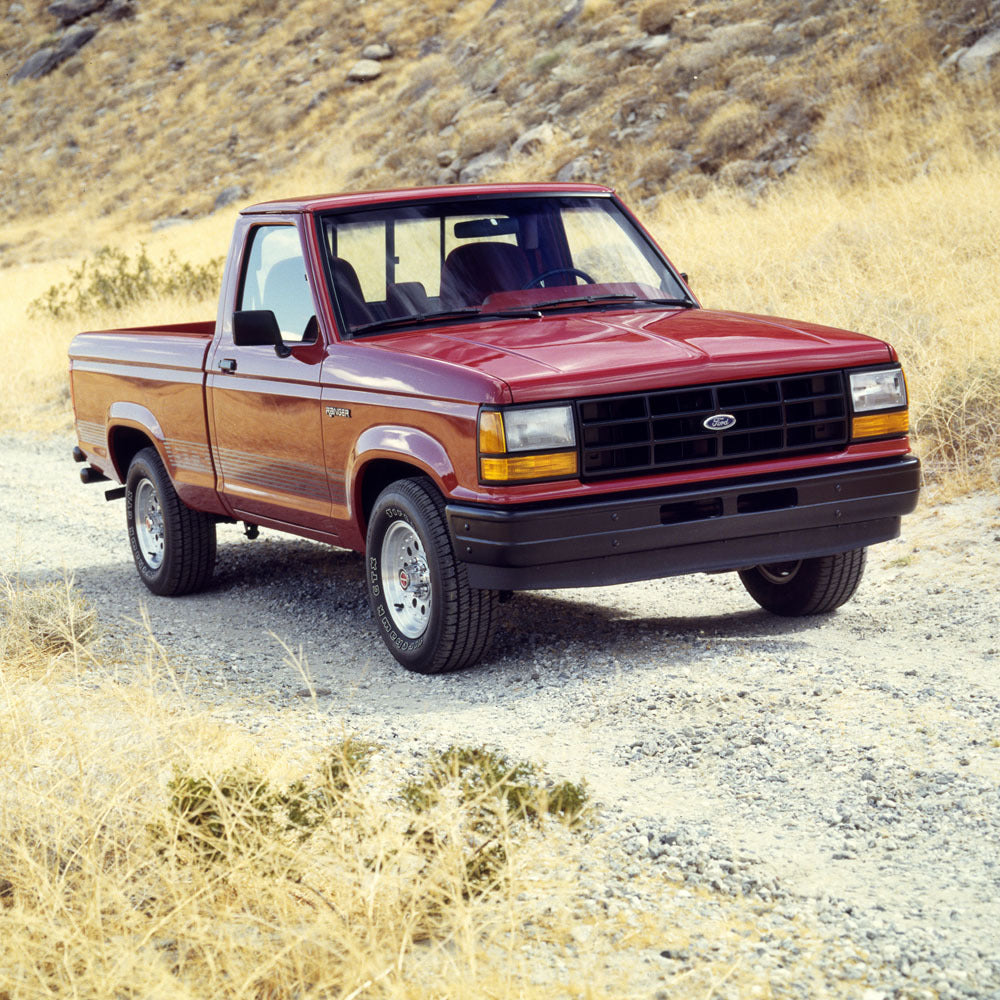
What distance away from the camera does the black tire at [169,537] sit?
292 inches

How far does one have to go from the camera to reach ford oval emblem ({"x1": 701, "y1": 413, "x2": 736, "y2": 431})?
5.16m

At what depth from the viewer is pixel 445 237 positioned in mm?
6184

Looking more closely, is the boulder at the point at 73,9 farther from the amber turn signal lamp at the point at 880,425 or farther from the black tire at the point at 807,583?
the amber turn signal lamp at the point at 880,425

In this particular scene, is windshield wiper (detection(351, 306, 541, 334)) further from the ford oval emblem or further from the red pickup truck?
the ford oval emblem

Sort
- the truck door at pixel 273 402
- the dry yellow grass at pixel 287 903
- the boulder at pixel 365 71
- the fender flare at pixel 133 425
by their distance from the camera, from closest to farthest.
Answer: the dry yellow grass at pixel 287 903 → the truck door at pixel 273 402 → the fender flare at pixel 133 425 → the boulder at pixel 365 71

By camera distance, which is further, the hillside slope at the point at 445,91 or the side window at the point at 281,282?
the hillside slope at the point at 445,91

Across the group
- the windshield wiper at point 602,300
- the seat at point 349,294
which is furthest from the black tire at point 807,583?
the seat at point 349,294

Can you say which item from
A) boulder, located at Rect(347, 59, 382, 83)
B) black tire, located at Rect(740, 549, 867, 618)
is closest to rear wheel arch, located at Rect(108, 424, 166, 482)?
black tire, located at Rect(740, 549, 867, 618)

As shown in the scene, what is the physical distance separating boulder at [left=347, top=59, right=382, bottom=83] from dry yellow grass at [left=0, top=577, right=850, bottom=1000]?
40299 millimetres

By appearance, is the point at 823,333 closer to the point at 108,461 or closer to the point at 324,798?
the point at 324,798

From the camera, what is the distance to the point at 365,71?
4197cm

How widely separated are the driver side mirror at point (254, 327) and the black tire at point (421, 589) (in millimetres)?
958

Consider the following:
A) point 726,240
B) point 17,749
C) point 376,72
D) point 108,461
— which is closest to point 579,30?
point 376,72

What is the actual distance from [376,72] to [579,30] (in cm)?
1393
